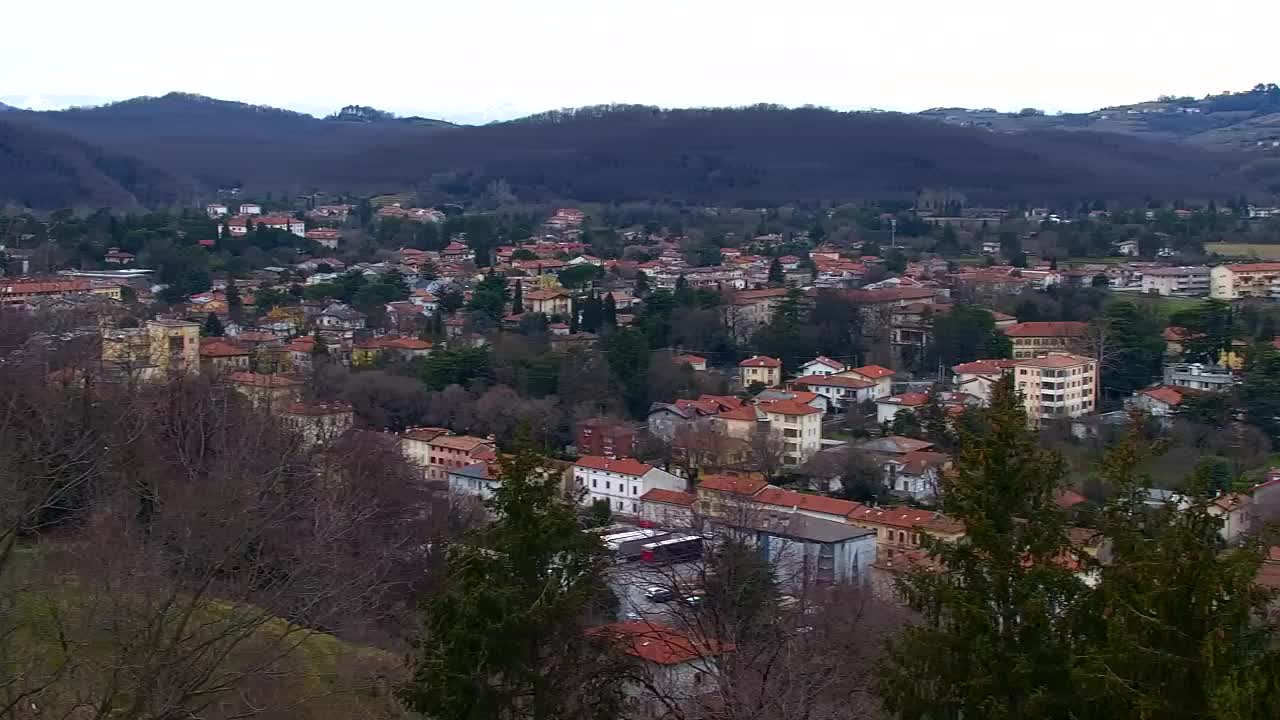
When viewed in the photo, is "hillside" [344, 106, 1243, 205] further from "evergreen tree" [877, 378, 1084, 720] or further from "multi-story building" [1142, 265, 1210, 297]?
"evergreen tree" [877, 378, 1084, 720]

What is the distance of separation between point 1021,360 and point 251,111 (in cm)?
7186

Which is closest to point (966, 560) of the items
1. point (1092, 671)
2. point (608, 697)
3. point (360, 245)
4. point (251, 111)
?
point (1092, 671)

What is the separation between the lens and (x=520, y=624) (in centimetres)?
417

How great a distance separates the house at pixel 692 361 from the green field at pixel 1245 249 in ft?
46.9

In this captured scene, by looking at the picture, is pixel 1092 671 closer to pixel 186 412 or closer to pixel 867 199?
pixel 186 412

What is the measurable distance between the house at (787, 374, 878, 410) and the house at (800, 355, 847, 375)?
0.75 meters

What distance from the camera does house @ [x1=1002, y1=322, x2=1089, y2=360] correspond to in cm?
1908

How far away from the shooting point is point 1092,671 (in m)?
3.46

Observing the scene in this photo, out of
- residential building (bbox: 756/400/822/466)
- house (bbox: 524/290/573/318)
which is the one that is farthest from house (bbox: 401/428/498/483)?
house (bbox: 524/290/573/318)

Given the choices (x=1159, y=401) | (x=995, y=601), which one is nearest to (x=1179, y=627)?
(x=995, y=601)

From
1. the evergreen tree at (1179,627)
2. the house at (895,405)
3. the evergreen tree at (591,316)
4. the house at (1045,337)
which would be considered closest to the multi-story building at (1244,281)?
the house at (1045,337)

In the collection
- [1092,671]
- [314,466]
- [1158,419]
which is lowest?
[1158,419]

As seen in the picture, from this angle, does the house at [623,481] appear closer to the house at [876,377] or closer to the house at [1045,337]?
the house at [876,377]

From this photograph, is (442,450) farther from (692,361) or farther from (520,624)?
(520,624)
